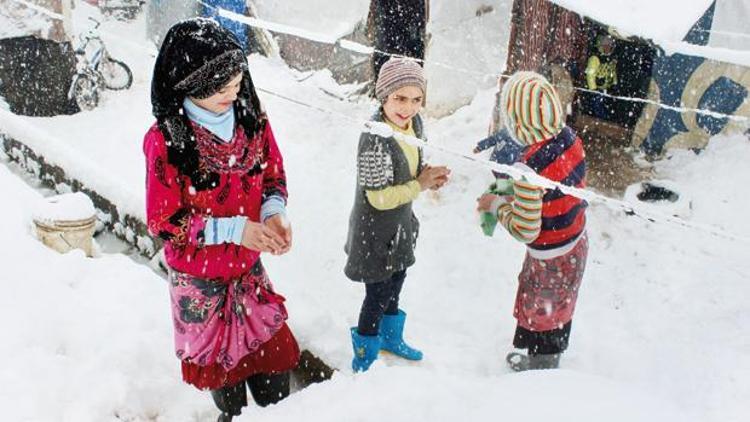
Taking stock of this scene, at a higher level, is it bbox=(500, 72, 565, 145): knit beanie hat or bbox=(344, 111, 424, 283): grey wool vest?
bbox=(500, 72, 565, 145): knit beanie hat

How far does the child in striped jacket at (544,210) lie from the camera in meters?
3.13

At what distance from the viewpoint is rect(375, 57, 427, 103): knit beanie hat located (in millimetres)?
3303

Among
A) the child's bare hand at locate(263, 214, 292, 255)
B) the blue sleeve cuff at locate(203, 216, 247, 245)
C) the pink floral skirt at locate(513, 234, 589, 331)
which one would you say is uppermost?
the blue sleeve cuff at locate(203, 216, 247, 245)

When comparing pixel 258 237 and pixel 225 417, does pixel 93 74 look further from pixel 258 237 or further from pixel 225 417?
pixel 258 237

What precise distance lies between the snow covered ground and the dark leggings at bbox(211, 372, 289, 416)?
53cm

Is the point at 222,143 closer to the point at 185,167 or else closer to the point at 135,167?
the point at 185,167

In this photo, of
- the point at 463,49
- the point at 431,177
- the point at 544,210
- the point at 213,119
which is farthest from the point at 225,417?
the point at 463,49

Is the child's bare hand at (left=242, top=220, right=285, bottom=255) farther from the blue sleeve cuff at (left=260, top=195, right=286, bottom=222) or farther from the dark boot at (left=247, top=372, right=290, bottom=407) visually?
the dark boot at (left=247, top=372, right=290, bottom=407)

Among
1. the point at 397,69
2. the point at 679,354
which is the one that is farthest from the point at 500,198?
the point at 679,354

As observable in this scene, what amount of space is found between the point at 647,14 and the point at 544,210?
3619 millimetres

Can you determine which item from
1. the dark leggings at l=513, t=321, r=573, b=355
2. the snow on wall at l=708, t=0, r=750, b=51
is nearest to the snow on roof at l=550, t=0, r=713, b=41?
the snow on wall at l=708, t=0, r=750, b=51

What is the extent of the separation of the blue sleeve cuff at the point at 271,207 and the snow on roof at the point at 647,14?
4100 millimetres

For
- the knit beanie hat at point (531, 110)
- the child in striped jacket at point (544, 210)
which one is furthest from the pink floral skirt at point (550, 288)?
the knit beanie hat at point (531, 110)

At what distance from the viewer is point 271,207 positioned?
2.82 m
